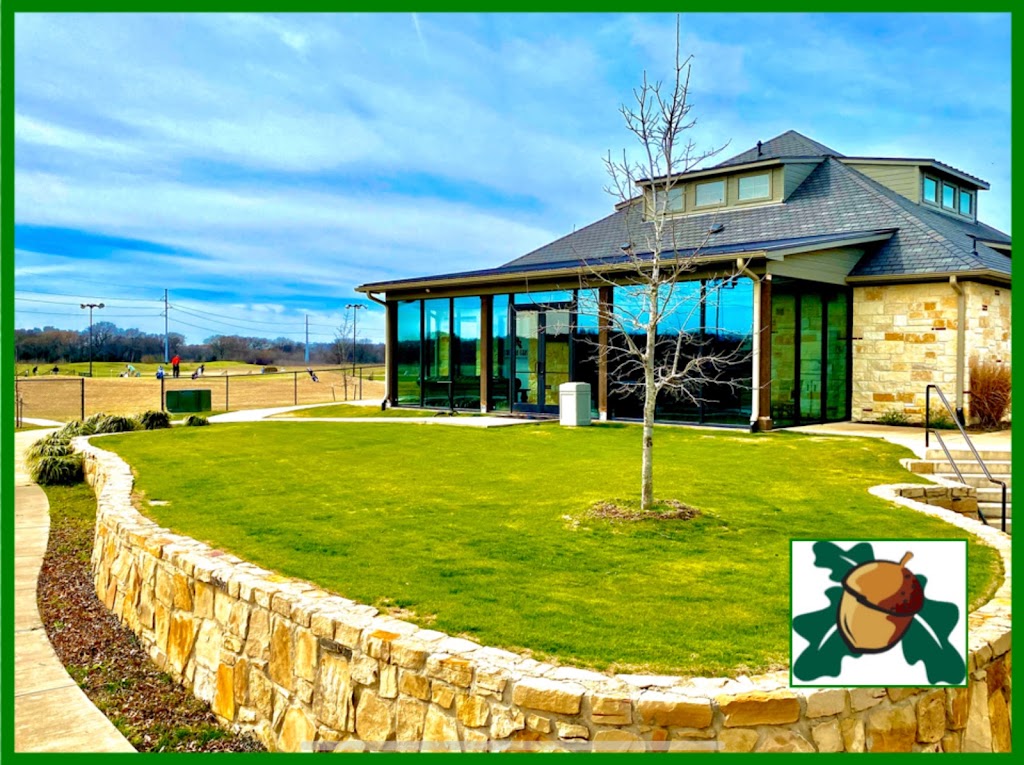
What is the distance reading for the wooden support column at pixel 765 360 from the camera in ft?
47.2

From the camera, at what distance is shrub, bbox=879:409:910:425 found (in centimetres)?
1566

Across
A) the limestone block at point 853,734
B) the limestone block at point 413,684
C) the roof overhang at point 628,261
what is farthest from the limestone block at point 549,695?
the roof overhang at point 628,261

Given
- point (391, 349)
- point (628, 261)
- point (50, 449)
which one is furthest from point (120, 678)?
point (391, 349)

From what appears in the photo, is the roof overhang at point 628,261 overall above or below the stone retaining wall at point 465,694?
above

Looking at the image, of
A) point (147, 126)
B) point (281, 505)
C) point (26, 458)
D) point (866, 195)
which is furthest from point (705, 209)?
point (26, 458)

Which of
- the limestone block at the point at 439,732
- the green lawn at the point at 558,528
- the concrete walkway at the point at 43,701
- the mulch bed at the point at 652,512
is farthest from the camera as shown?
the mulch bed at the point at 652,512

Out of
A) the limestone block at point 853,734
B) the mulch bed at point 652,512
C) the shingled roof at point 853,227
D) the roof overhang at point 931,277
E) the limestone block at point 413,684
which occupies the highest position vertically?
the shingled roof at point 853,227

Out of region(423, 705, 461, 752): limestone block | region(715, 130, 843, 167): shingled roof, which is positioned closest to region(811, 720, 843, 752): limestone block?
region(423, 705, 461, 752): limestone block

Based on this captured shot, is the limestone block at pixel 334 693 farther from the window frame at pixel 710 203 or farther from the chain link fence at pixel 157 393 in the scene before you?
the chain link fence at pixel 157 393

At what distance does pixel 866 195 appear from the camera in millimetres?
18312

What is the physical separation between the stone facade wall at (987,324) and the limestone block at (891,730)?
1310 cm

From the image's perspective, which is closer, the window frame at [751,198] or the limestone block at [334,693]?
the limestone block at [334,693]

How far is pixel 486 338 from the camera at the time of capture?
1906 centimetres

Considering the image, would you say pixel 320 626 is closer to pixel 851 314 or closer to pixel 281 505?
pixel 281 505
